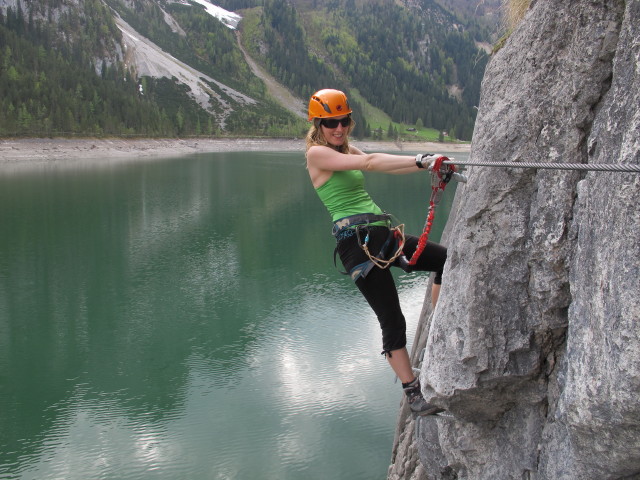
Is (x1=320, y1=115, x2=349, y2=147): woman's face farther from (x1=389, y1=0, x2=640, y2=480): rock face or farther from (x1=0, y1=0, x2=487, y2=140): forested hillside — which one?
(x1=0, y1=0, x2=487, y2=140): forested hillside

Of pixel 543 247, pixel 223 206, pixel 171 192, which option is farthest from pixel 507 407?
pixel 171 192

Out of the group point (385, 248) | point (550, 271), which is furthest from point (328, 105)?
point (550, 271)

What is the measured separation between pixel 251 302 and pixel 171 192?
950 inches

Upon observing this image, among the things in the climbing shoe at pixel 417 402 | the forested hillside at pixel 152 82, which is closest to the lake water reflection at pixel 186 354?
the climbing shoe at pixel 417 402

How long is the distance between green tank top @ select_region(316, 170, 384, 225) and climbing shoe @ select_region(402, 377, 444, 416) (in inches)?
55.1

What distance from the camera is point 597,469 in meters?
2.77

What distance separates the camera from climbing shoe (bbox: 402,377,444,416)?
416cm

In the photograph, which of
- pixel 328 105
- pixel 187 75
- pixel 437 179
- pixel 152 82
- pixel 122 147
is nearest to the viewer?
pixel 437 179

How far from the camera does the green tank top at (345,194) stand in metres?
4.22

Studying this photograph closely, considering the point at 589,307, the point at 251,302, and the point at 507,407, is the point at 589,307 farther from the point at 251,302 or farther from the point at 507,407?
the point at 251,302

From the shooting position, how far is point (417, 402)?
4.27m

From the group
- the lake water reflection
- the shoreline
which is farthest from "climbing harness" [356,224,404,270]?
the shoreline

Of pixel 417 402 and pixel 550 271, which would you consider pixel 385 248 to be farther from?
pixel 550 271

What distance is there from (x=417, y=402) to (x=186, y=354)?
35.8 feet
